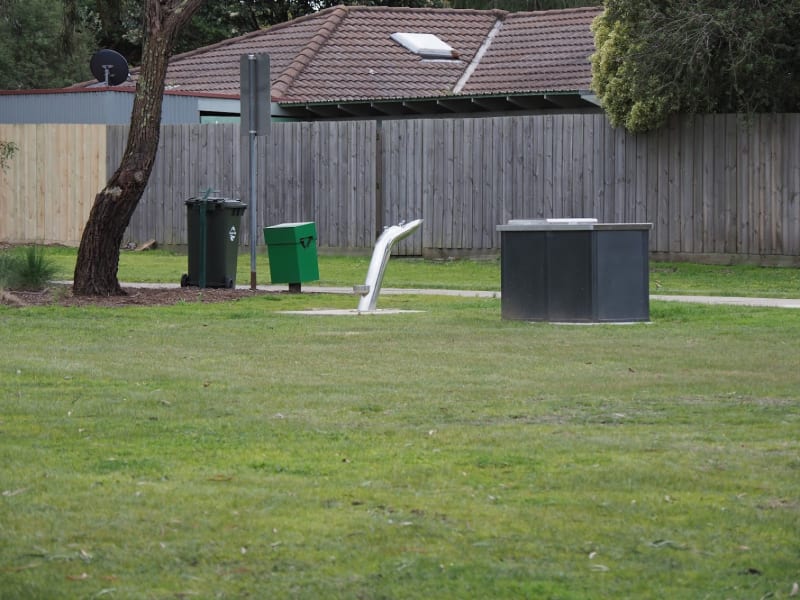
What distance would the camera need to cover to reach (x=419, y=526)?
248 inches

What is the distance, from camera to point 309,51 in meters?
34.7

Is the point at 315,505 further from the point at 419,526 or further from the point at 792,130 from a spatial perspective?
the point at 792,130

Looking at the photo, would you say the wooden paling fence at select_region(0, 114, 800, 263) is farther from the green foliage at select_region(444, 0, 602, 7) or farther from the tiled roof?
the green foliage at select_region(444, 0, 602, 7)

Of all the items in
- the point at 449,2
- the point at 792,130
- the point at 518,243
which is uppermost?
the point at 449,2

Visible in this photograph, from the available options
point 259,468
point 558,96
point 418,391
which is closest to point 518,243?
point 418,391

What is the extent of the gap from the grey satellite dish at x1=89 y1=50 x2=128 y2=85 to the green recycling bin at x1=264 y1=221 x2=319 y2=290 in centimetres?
1540

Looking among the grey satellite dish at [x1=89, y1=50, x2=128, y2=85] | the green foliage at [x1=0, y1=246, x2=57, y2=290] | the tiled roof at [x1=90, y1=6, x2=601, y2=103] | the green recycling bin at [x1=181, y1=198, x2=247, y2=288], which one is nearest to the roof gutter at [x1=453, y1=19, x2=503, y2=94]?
the tiled roof at [x1=90, y1=6, x2=601, y2=103]

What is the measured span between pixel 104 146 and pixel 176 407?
20.9 metres

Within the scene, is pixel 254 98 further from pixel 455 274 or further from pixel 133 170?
pixel 455 274

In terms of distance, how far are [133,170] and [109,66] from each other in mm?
16063

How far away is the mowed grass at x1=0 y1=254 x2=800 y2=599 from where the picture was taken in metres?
5.65

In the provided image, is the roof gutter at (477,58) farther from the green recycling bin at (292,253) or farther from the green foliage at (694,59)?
the green recycling bin at (292,253)

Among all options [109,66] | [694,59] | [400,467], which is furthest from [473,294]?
[109,66]

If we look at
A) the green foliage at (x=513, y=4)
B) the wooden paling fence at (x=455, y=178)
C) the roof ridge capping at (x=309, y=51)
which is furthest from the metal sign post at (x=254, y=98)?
the green foliage at (x=513, y=4)
